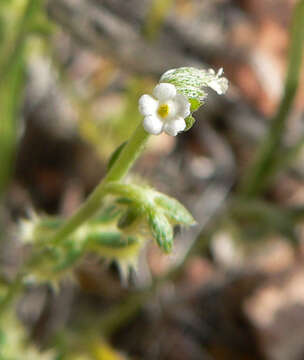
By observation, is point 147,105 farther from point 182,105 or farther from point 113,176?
point 113,176

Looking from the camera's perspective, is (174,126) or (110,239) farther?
(110,239)

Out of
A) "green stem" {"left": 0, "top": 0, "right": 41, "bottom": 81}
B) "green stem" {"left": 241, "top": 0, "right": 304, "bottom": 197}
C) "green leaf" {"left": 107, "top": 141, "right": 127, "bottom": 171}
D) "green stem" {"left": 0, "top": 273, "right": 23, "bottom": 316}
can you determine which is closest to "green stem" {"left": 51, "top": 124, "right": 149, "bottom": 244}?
"green leaf" {"left": 107, "top": 141, "right": 127, "bottom": 171}

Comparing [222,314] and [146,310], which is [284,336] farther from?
[146,310]

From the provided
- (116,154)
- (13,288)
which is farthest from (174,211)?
(13,288)

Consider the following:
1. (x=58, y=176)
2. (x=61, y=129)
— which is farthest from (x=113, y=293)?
(x=61, y=129)

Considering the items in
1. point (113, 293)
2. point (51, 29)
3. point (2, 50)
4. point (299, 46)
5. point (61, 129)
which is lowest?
point (113, 293)

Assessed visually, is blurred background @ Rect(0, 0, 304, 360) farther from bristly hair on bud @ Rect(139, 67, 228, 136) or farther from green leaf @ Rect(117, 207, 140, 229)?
bristly hair on bud @ Rect(139, 67, 228, 136)

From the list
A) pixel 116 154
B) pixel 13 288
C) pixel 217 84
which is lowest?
pixel 13 288
